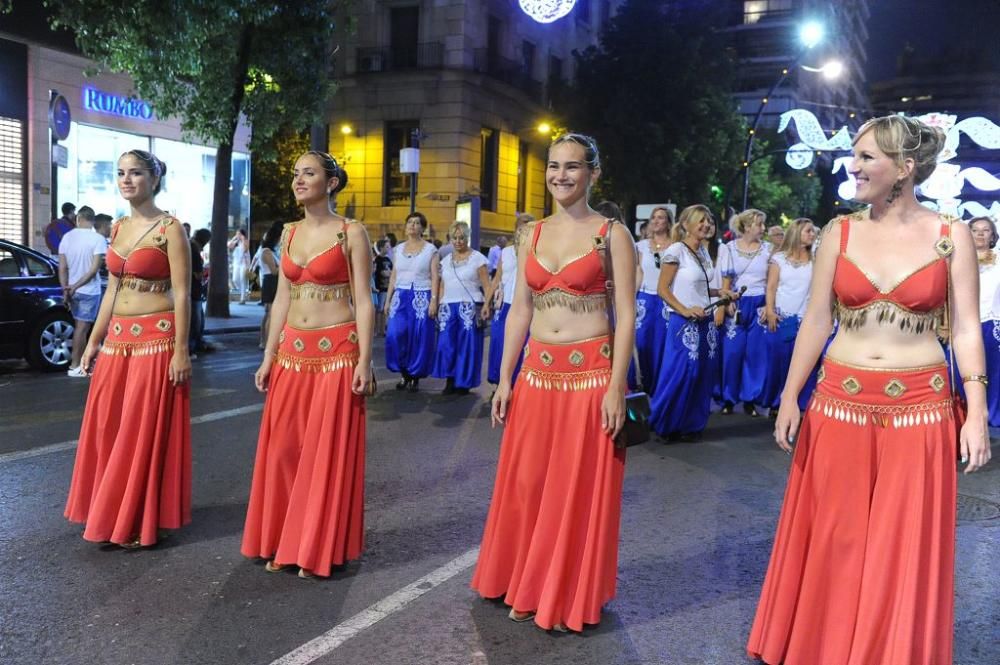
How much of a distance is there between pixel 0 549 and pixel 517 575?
2819 millimetres

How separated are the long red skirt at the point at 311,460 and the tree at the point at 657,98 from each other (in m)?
32.0

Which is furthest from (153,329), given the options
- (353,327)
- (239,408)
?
(239,408)

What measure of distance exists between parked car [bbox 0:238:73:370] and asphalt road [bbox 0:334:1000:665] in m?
3.99

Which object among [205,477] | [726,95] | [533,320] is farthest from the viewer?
[726,95]

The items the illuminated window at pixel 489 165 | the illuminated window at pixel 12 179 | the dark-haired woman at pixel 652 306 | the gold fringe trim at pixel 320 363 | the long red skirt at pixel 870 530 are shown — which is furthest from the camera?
the illuminated window at pixel 489 165

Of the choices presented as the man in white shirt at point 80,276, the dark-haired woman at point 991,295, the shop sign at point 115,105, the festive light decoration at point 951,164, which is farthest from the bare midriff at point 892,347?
the shop sign at point 115,105

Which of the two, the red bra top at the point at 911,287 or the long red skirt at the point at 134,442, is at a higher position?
the red bra top at the point at 911,287

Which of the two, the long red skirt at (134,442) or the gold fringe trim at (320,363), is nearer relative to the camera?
the gold fringe trim at (320,363)

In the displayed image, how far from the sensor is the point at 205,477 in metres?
6.33

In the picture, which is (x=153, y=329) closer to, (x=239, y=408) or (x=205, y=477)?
(x=205, y=477)

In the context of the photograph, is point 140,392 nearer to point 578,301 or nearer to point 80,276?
point 578,301

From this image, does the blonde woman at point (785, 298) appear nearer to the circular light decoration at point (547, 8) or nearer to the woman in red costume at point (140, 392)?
the woman in red costume at point (140, 392)

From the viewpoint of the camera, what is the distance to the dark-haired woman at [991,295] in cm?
851

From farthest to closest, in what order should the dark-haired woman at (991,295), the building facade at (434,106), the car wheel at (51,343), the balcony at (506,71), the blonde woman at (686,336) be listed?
the balcony at (506,71), the building facade at (434,106), the car wheel at (51,343), the dark-haired woman at (991,295), the blonde woman at (686,336)
